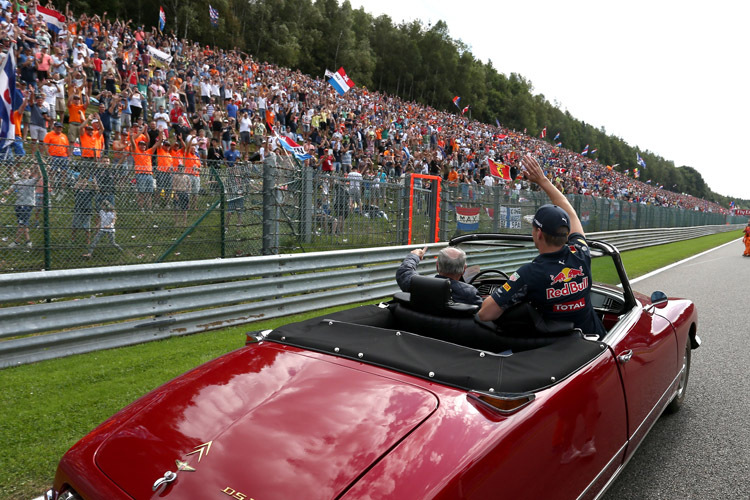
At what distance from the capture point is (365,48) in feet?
245

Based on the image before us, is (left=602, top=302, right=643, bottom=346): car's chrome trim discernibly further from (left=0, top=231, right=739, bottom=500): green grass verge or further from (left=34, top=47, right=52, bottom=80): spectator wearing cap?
(left=34, top=47, right=52, bottom=80): spectator wearing cap

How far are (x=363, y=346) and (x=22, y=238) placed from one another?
4845 mm

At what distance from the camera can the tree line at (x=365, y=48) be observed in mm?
51438

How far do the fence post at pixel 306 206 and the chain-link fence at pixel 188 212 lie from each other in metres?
0.02

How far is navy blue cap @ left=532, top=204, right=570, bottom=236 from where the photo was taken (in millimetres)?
2824

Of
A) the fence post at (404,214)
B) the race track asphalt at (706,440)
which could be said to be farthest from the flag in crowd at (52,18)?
the race track asphalt at (706,440)

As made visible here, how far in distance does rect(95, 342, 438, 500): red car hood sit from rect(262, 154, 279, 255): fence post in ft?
17.8

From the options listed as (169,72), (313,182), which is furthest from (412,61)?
(313,182)

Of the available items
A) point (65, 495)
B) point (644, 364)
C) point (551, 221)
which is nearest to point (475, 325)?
point (551, 221)

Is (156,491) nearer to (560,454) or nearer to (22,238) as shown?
(560,454)

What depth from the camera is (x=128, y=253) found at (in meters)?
6.33

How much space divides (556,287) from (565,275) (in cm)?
9

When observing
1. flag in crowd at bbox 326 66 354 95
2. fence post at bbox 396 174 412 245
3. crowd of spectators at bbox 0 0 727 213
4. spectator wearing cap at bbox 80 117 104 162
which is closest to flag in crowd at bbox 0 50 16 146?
crowd of spectators at bbox 0 0 727 213

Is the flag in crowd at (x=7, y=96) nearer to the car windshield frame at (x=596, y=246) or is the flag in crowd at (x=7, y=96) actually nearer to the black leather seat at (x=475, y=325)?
the car windshield frame at (x=596, y=246)
